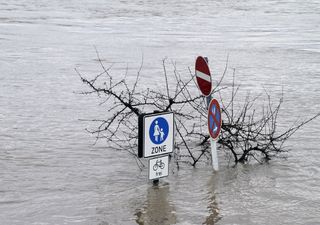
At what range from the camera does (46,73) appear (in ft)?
60.1

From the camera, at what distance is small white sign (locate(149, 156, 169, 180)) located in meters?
8.34

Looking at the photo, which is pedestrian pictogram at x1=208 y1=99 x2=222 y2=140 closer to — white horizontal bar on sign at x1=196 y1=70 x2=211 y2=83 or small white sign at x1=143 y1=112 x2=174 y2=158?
white horizontal bar on sign at x1=196 y1=70 x2=211 y2=83

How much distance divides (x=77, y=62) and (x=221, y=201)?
12599 millimetres

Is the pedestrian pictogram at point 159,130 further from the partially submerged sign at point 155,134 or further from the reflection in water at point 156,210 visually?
the reflection in water at point 156,210

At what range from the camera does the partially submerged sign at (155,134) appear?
798 cm

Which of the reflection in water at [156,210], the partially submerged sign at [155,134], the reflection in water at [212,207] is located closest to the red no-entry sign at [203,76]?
the partially submerged sign at [155,134]

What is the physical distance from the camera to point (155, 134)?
816cm

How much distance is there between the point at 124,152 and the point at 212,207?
9.39 feet

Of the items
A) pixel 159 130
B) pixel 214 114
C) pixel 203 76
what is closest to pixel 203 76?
pixel 203 76

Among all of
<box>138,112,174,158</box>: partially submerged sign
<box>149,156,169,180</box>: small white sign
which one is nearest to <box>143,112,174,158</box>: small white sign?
<box>138,112,174,158</box>: partially submerged sign

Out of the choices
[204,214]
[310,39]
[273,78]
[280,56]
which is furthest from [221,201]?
[310,39]

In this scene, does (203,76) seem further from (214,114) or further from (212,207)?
(212,207)

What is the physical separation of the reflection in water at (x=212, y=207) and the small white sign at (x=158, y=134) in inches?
31.3

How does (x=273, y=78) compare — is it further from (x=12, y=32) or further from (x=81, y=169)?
(x=12, y=32)
